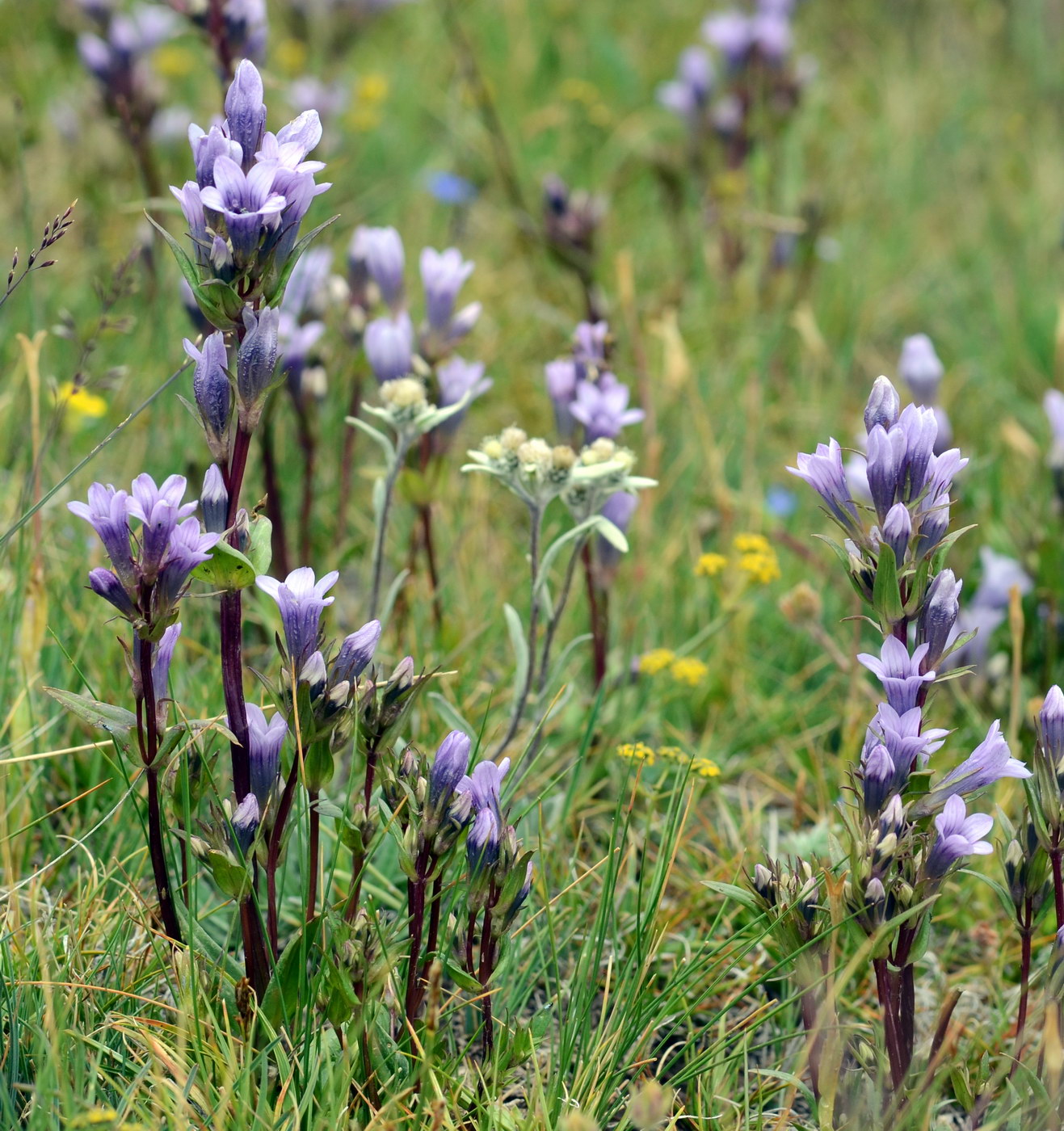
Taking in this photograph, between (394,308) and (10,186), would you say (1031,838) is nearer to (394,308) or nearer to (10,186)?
(394,308)

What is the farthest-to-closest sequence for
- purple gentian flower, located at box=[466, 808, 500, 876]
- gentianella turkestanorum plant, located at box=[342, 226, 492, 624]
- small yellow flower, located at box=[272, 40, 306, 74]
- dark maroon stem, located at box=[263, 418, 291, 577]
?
small yellow flower, located at box=[272, 40, 306, 74]
dark maroon stem, located at box=[263, 418, 291, 577]
gentianella turkestanorum plant, located at box=[342, 226, 492, 624]
purple gentian flower, located at box=[466, 808, 500, 876]

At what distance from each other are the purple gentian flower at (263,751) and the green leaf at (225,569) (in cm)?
19

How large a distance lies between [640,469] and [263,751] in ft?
6.07

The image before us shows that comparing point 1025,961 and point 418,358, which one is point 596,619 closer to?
point 418,358

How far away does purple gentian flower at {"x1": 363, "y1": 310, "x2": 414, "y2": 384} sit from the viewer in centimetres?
241

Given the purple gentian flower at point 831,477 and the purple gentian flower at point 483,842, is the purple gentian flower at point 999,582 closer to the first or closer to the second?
the purple gentian flower at point 831,477

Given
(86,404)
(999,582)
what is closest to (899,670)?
(999,582)

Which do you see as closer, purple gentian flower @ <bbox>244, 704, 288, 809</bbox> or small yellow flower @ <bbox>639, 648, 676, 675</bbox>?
purple gentian flower @ <bbox>244, 704, 288, 809</bbox>

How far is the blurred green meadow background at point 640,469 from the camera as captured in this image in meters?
1.67

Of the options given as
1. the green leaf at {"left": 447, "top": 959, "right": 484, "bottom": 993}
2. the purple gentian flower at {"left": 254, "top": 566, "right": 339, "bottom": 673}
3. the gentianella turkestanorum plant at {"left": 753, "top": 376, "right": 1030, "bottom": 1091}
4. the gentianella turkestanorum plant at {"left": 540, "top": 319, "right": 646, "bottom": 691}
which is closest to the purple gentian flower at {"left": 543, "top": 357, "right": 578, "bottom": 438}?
the gentianella turkestanorum plant at {"left": 540, "top": 319, "right": 646, "bottom": 691}

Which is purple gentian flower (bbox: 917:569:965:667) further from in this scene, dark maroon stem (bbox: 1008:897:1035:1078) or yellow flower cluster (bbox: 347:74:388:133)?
yellow flower cluster (bbox: 347:74:388:133)

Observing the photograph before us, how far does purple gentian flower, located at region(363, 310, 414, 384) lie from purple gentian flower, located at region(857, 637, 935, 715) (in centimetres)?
122

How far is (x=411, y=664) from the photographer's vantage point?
5.10 ft

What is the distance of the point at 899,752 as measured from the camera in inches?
60.1
